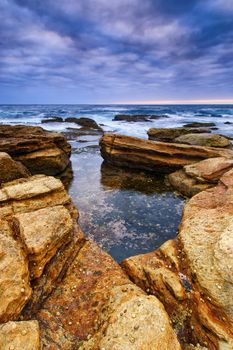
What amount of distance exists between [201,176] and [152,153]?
310cm

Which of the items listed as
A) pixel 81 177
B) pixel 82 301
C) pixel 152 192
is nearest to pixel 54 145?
pixel 81 177

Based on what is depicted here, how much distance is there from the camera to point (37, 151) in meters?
10.7

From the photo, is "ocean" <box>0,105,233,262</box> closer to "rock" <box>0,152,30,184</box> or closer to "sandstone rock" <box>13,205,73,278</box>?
"sandstone rock" <box>13,205,73,278</box>

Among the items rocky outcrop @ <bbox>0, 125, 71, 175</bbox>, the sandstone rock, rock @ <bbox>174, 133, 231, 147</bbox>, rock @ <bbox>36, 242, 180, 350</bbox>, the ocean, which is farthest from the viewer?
rock @ <bbox>174, 133, 231, 147</bbox>

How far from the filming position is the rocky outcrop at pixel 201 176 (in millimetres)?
8453

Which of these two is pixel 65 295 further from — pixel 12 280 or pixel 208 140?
pixel 208 140

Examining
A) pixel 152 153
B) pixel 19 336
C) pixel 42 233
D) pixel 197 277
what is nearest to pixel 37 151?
pixel 152 153

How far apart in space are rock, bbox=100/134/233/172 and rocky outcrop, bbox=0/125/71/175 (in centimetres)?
235

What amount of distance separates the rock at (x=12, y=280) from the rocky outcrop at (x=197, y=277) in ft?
5.65

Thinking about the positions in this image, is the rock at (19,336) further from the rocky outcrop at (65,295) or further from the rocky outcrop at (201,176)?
the rocky outcrop at (201,176)

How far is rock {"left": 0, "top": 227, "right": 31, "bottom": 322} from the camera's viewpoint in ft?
9.25

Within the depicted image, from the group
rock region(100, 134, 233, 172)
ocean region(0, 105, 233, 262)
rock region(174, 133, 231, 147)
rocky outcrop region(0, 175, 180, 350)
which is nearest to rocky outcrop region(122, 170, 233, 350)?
rocky outcrop region(0, 175, 180, 350)

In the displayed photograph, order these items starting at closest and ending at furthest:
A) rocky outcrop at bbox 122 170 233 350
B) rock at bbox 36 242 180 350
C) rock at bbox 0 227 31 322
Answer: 1. rock at bbox 36 242 180 350
2. rock at bbox 0 227 31 322
3. rocky outcrop at bbox 122 170 233 350

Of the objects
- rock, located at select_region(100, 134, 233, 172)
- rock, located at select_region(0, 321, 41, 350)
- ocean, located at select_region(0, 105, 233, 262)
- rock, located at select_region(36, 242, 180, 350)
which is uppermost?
rock, located at select_region(0, 321, 41, 350)
